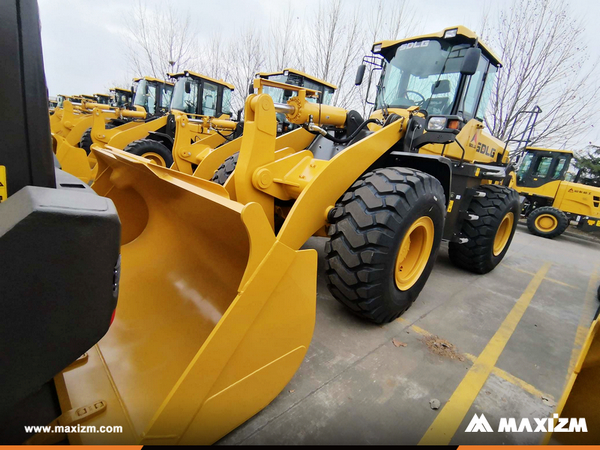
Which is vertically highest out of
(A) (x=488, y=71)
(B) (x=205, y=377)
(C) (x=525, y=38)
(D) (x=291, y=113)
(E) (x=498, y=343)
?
(C) (x=525, y=38)

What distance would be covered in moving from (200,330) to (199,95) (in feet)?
29.9

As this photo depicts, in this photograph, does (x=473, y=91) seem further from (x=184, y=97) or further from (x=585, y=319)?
(x=184, y=97)

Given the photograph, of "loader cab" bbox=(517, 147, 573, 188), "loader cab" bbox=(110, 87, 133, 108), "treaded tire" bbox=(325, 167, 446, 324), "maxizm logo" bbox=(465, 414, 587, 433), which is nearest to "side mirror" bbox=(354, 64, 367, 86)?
"treaded tire" bbox=(325, 167, 446, 324)

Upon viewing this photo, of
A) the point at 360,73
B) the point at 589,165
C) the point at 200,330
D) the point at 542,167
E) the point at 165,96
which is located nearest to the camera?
the point at 200,330

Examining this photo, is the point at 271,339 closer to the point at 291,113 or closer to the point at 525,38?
the point at 291,113

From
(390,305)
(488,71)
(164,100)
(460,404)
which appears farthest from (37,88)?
(164,100)

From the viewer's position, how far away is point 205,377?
4.66 ft

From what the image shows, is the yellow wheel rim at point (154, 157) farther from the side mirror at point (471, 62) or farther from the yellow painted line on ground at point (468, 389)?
the yellow painted line on ground at point (468, 389)

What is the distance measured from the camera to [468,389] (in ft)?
7.43

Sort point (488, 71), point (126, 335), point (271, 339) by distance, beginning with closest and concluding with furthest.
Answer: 1. point (271, 339)
2. point (126, 335)
3. point (488, 71)

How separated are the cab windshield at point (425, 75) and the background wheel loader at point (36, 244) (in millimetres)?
4178

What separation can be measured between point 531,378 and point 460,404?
84cm

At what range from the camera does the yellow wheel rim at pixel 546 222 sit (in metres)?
10.0

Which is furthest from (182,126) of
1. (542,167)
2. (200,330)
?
(542,167)
